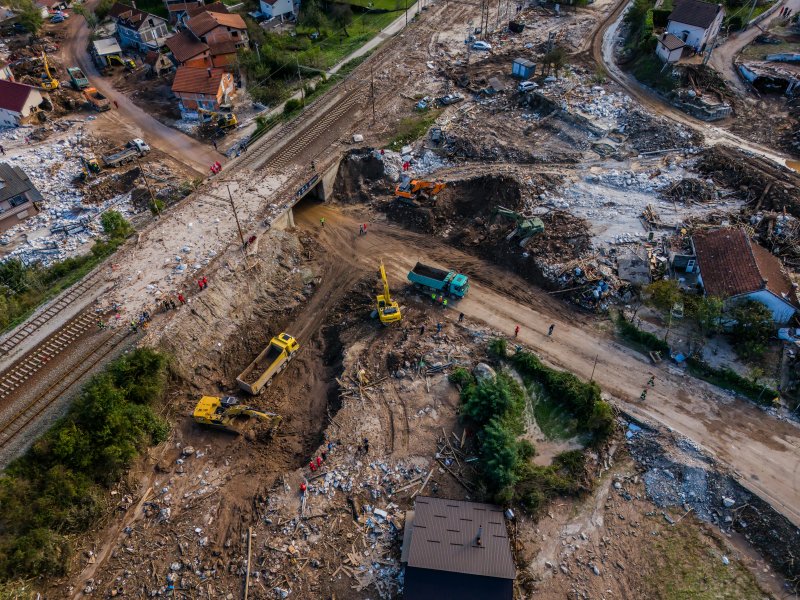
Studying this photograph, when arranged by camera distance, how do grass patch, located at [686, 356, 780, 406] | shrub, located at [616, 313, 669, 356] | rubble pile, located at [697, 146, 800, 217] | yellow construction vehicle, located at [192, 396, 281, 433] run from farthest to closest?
rubble pile, located at [697, 146, 800, 217], shrub, located at [616, 313, 669, 356], yellow construction vehicle, located at [192, 396, 281, 433], grass patch, located at [686, 356, 780, 406]

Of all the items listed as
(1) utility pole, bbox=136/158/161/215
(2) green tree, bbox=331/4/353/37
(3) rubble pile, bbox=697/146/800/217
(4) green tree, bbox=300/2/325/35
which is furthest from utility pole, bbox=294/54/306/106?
A: (3) rubble pile, bbox=697/146/800/217

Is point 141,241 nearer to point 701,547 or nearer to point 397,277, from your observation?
point 397,277

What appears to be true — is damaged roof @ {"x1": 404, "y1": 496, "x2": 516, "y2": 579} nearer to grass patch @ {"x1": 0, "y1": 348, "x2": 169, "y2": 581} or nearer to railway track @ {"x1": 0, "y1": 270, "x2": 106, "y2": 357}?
grass patch @ {"x1": 0, "y1": 348, "x2": 169, "y2": 581}

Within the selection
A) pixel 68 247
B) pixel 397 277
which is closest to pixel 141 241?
pixel 68 247

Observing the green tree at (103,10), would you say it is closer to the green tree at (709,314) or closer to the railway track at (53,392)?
the railway track at (53,392)

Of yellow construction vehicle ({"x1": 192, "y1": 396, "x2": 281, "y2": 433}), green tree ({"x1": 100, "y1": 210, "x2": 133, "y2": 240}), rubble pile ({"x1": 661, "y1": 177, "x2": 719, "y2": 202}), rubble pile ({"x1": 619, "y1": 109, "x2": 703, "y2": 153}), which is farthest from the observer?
rubble pile ({"x1": 619, "y1": 109, "x2": 703, "y2": 153})

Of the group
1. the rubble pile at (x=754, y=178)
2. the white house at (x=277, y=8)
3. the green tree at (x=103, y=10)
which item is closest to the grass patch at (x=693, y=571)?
the rubble pile at (x=754, y=178)

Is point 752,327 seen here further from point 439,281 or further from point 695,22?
point 695,22
